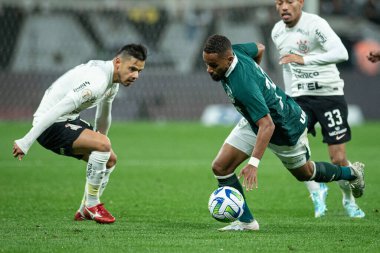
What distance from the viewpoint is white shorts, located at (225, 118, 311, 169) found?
8.59 m

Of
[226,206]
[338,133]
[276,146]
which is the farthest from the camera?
[338,133]

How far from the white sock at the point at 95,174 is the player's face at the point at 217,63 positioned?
1722 mm

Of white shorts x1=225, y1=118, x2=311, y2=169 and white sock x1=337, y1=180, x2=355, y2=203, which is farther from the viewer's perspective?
white sock x1=337, y1=180, x2=355, y2=203

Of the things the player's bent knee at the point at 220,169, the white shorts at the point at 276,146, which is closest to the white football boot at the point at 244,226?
the player's bent knee at the point at 220,169

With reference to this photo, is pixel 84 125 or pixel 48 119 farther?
pixel 84 125

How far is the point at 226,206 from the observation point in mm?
8250

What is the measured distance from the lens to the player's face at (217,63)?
25.8 ft

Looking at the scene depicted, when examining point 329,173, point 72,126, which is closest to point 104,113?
point 72,126

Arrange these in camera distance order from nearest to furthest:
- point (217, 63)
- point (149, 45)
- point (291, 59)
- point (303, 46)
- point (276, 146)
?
point (217, 63), point (276, 146), point (291, 59), point (303, 46), point (149, 45)

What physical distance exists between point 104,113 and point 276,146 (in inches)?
83.0

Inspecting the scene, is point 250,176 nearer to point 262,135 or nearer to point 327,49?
point 262,135

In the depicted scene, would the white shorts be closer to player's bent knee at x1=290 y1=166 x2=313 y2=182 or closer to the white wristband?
player's bent knee at x1=290 y1=166 x2=313 y2=182

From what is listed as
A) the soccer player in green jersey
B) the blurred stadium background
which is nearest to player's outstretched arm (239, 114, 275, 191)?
the soccer player in green jersey

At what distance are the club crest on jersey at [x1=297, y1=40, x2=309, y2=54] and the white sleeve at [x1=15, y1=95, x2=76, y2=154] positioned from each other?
10.2ft
